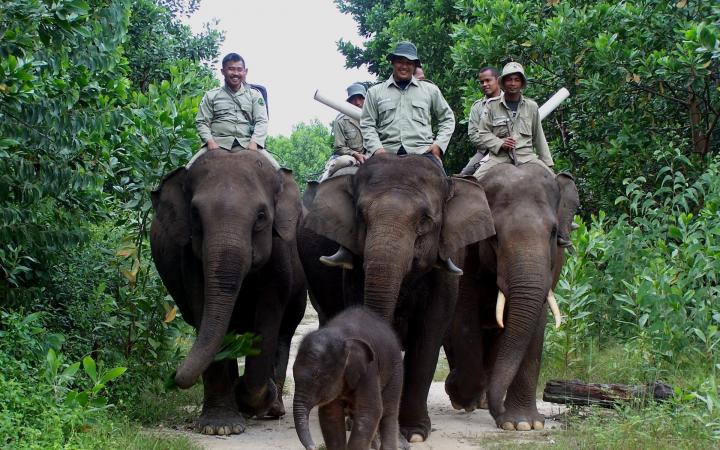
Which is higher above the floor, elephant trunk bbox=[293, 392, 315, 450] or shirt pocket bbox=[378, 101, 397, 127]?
shirt pocket bbox=[378, 101, 397, 127]

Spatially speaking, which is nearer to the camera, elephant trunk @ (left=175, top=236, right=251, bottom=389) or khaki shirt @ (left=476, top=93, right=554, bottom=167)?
elephant trunk @ (left=175, top=236, right=251, bottom=389)

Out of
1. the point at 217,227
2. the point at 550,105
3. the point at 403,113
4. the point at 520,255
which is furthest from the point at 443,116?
the point at 217,227

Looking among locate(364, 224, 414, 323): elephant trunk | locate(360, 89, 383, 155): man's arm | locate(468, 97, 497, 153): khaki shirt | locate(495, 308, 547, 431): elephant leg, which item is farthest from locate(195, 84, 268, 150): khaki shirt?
locate(495, 308, 547, 431): elephant leg

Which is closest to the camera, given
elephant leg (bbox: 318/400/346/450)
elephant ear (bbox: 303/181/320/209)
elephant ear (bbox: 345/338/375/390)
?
elephant ear (bbox: 345/338/375/390)

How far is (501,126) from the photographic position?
9.95 meters

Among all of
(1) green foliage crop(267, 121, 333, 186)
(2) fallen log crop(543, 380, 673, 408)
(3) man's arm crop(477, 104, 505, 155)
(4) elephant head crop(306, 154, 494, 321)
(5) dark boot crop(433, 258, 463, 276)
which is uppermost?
(1) green foliage crop(267, 121, 333, 186)

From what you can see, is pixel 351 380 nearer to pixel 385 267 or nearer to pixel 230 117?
pixel 385 267

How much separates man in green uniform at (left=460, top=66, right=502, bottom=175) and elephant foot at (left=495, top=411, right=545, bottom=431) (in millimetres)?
2207

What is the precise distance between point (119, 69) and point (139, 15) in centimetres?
698

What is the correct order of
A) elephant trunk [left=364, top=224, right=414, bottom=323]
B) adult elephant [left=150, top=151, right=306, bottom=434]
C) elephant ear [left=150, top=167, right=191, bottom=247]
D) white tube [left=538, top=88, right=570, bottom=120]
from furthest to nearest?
white tube [left=538, top=88, right=570, bottom=120] < elephant ear [left=150, top=167, right=191, bottom=247] < adult elephant [left=150, top=151, right=306, bottom=434] < elephant trunk [left=364, top=224, right=414, bottom=323]

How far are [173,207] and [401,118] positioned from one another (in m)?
2.11

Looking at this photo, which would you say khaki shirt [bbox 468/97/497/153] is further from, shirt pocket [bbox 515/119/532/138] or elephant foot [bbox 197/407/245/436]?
elephant foot [bbox 197/407/245/436]

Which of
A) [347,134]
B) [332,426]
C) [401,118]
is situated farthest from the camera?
[347,134]

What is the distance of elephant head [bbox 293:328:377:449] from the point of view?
6102 mm
